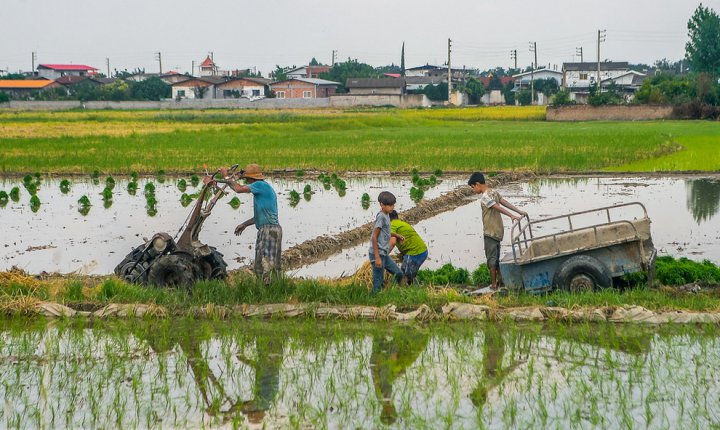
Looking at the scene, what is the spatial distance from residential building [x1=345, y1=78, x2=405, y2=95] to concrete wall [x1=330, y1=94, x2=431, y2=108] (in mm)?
2895

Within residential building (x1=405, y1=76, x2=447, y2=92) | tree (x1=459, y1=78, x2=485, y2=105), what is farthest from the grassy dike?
residential building (x1=405, y1=76, x2=447, y2=92)

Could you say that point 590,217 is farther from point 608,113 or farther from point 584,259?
point 608,113

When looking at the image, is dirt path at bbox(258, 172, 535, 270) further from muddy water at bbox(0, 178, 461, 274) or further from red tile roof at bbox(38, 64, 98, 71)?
red tile roof at bbox(38, 64, 98, 71)

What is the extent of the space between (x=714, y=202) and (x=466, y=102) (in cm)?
6654

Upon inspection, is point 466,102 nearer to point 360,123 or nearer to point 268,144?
point 360,123

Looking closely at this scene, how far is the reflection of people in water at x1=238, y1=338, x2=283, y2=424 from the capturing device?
21.8ft

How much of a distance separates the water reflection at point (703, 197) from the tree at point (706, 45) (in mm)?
48596

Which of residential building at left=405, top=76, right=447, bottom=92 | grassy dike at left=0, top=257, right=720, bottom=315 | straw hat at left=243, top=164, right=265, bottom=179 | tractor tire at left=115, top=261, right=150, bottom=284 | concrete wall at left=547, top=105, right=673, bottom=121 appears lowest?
grassy dike at left=0, top=257, right=720, bottom=315

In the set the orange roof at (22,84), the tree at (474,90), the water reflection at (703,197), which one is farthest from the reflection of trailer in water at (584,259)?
the orange roof at (22,84)

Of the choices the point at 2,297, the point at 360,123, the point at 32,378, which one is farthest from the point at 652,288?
the point at 360,123

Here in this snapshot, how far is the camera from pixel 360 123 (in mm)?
49938

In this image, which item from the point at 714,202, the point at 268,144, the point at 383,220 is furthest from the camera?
the point at 268,144

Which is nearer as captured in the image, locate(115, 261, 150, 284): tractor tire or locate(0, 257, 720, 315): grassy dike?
locate(0, 257, 720, 315): grassy dike

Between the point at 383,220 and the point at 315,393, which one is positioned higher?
the point at 383,220
